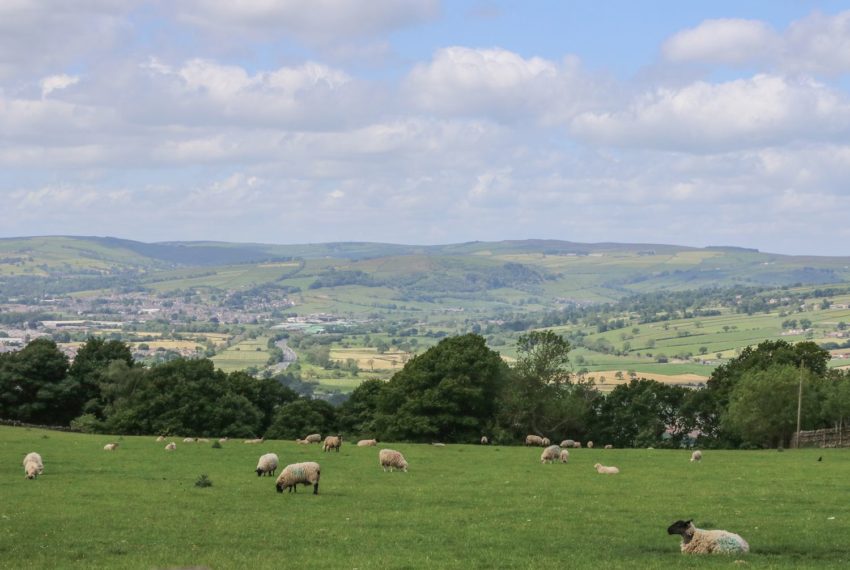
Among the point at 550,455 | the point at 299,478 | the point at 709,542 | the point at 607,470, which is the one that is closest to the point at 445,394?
the point at 550,455

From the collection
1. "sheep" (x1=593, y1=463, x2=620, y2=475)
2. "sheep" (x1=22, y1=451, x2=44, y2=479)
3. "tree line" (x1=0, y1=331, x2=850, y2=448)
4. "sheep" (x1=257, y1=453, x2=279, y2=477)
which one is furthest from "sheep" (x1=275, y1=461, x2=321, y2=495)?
"tree line" (x1=0, y1=331, x2=850, y2=448)

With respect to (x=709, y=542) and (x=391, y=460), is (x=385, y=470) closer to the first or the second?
(x=391, y=460)

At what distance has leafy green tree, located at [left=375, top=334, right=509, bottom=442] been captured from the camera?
80.5 m

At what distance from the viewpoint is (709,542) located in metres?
22.6

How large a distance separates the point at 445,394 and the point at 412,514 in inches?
2093

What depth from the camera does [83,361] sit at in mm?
100812

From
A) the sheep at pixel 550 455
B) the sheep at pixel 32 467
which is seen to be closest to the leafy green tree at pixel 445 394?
the sheep at pixel 550 455

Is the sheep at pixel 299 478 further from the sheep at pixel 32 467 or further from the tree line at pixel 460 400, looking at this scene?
the tree line at pixel 460 400

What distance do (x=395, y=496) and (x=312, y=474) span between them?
3.04 meters

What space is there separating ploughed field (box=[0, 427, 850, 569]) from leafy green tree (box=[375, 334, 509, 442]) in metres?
31.0

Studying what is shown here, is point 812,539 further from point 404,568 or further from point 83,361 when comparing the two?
point 83,361

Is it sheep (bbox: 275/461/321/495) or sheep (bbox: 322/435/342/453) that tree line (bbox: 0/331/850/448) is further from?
sheep (bbox: 275/461/321/495)

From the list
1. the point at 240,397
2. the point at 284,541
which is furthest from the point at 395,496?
the point at 240,397

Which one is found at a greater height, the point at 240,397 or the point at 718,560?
the point at 718,560
